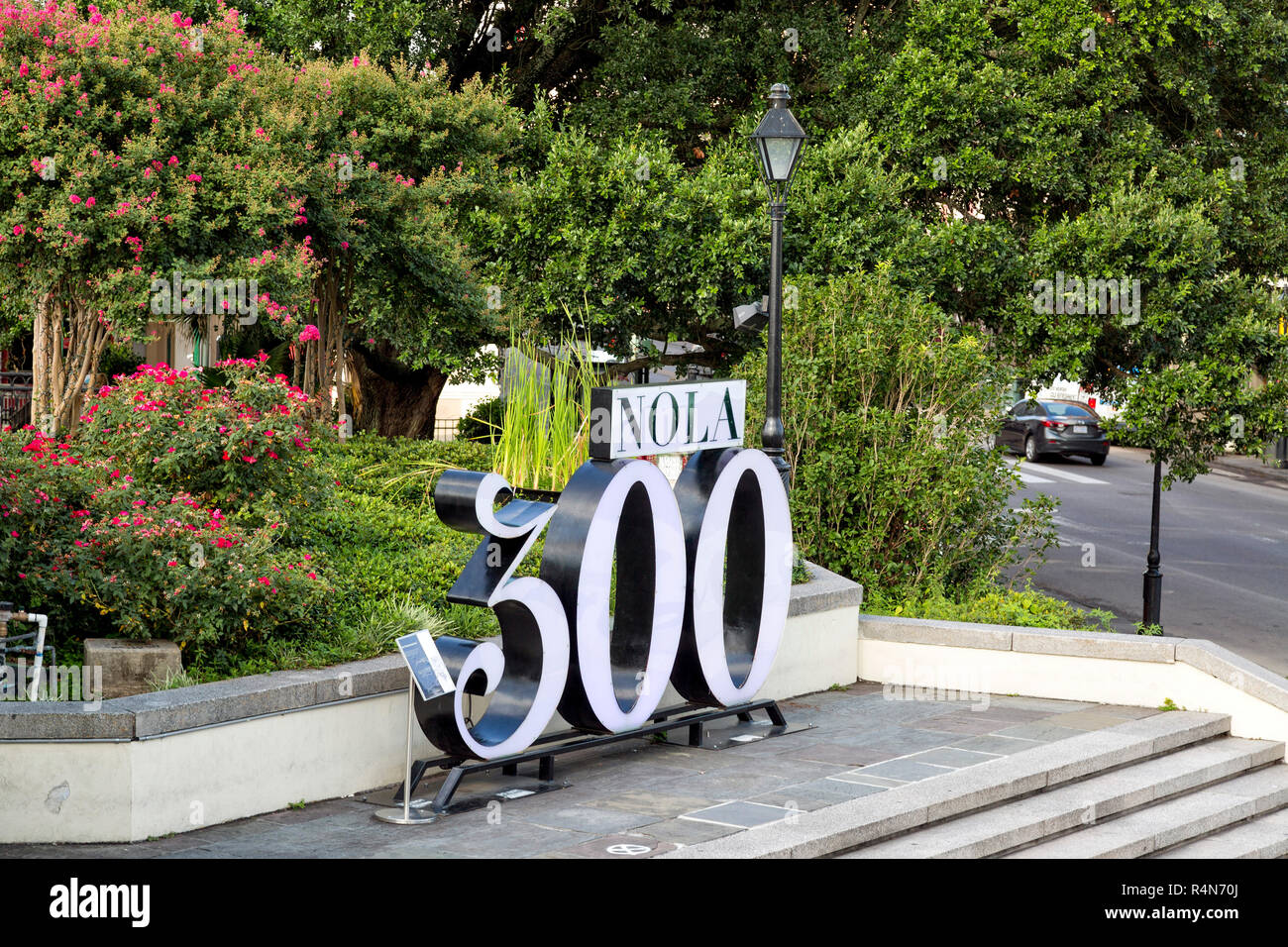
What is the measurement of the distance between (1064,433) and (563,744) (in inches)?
1097

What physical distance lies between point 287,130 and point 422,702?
24.5ft

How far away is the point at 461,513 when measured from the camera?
7.87 meters

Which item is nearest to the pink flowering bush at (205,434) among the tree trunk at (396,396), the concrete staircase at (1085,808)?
the concrete staircase at (1085,808)

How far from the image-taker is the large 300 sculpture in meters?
7.75

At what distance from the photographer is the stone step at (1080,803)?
745 centimetres

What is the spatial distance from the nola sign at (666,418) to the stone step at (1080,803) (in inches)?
109

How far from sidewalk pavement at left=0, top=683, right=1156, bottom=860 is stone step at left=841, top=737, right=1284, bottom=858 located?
0.52m

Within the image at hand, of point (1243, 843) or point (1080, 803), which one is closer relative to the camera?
point (1080, 803)

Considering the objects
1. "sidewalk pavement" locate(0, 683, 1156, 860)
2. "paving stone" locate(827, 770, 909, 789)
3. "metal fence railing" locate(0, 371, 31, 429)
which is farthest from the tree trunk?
"paving stone" locate(827, 770, 909, 789)

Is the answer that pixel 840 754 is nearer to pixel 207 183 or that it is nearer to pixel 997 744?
pixel 997 744

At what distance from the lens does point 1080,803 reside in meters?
8.22

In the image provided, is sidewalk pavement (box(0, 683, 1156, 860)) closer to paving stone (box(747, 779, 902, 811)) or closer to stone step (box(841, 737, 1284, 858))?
paving stone (box(747, 779, 902, 811))

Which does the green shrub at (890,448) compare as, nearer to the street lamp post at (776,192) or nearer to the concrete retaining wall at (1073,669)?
the concrete retaining wall at (1073,669)

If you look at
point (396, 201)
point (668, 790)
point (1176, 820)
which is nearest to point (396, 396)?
point (396, 201)
